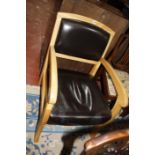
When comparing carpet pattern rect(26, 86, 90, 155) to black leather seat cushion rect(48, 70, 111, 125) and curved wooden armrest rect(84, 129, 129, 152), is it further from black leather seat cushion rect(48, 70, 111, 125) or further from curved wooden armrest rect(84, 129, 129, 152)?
curved wooden armrest rect(84, 129, 129, 152)

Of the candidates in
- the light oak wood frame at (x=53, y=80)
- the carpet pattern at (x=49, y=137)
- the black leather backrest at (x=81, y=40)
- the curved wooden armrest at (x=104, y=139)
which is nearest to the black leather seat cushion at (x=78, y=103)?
the light oak wood frame at (x=53, y=80)

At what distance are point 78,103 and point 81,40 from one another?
490 millimetres

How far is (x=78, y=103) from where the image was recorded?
1.42 meters

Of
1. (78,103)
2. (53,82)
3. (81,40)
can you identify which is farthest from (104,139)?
(81,40)

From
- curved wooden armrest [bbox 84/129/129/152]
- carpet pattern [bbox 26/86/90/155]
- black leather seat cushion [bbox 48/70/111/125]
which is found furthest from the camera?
carpet pattern [bbox 26/86/90/155]

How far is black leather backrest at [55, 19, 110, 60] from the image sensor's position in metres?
1.37

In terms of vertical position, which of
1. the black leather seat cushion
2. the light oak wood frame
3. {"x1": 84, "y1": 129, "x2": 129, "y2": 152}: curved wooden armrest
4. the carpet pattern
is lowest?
the carpet pattern

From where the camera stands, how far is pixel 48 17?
6.98ft

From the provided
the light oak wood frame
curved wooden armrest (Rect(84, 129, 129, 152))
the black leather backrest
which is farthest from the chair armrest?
curved wooden armrest (Rect(84, 129, 129, 152))

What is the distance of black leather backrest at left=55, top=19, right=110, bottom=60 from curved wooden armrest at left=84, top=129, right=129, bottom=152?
881mm

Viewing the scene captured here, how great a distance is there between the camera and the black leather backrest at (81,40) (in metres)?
1.37

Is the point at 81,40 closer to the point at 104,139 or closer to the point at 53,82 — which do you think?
the point at 53,82
